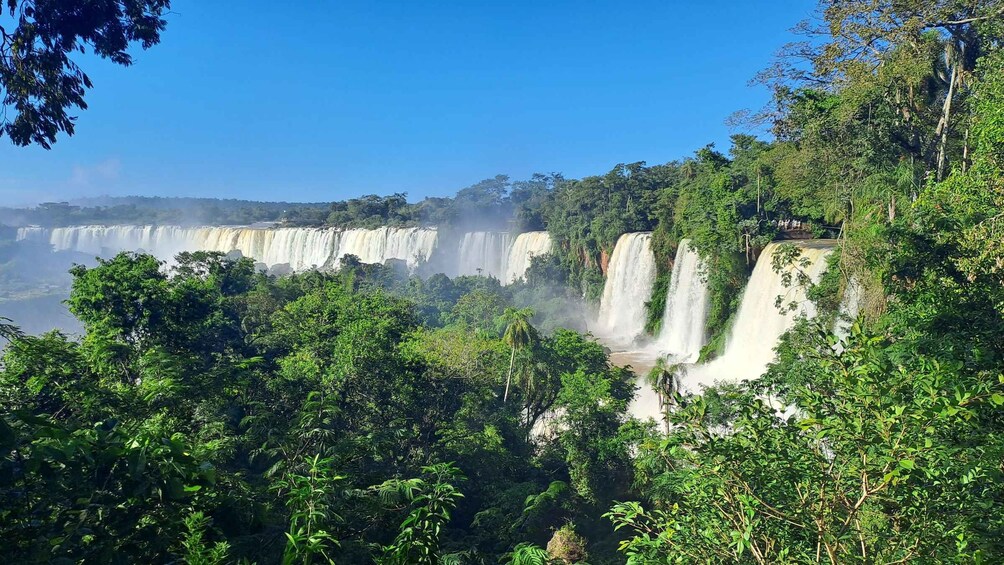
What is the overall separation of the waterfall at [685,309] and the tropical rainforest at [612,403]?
94cm

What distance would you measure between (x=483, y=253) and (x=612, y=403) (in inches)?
1359

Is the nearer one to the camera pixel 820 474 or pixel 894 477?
pixel 894 477

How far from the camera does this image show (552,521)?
1380 cm

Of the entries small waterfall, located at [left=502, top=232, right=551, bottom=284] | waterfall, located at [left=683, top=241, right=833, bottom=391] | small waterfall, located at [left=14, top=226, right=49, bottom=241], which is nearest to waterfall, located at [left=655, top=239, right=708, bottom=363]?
waterfall, located at [left=683, top=241, right=833, bottom=391]

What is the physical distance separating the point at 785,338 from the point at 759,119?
7074mm

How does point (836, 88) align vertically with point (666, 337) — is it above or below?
above

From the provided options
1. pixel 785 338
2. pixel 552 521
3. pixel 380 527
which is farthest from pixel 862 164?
pixel 380 527

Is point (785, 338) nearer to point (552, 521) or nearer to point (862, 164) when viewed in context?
point (862, 164)

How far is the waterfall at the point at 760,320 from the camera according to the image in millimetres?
17686

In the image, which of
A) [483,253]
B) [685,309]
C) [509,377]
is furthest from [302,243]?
[509,377]

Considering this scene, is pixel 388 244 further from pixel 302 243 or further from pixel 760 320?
pixel 760 320

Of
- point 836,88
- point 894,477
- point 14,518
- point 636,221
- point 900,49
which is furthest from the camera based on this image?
point 636,221

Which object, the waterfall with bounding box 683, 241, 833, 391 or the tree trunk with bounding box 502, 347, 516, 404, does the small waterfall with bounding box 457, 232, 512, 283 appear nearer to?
the waterfall with bounding box 683, 241, 833, 391

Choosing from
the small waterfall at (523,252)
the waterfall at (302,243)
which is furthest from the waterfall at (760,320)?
the waterfall at (302,243)
